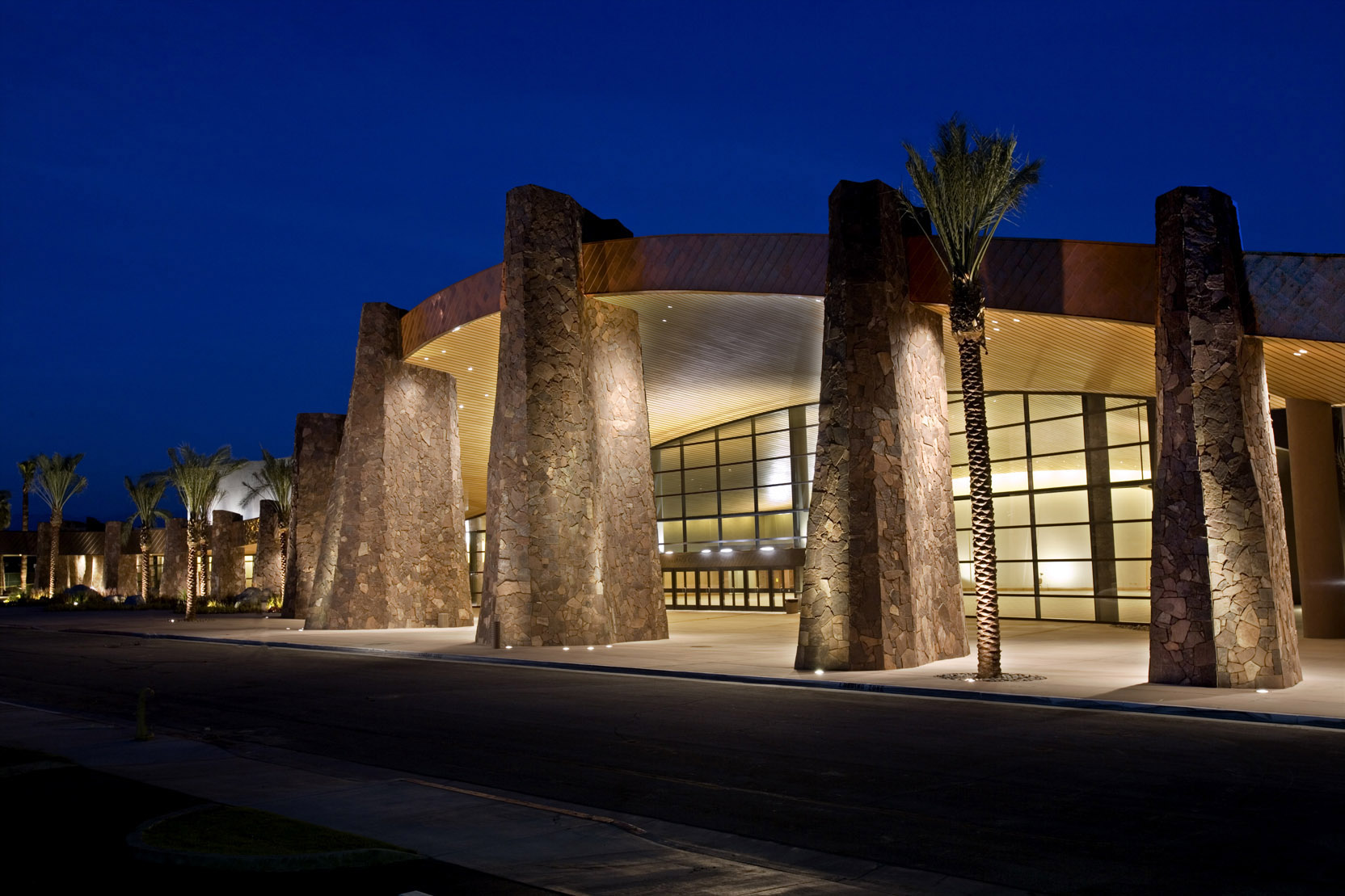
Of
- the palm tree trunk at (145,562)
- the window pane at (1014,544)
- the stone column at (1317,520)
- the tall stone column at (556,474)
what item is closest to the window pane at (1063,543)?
the window pane at (1014,544)

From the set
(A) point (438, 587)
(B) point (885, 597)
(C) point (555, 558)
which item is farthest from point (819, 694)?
(A) point (438, 587)

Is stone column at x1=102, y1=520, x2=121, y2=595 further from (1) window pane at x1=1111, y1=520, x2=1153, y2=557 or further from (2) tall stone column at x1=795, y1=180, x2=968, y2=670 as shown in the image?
(2) tall stone column at x1=795, y1=180, x2=968, y2=670

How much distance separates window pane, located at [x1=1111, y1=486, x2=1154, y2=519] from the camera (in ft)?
102

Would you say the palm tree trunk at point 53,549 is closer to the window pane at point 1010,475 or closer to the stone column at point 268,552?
the stone column at point 268,552

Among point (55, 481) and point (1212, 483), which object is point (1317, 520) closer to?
point (1212, 483)

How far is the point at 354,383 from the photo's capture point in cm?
3569

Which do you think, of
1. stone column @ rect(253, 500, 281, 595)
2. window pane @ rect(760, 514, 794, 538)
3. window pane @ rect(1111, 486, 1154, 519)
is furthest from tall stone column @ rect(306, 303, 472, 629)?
stone column @ rect(253, 500, 281, 595)

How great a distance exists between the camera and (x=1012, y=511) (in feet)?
114

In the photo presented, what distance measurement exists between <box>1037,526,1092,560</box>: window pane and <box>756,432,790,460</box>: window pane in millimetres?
11213

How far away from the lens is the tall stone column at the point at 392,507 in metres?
33.8

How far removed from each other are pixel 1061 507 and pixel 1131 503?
7.59 feet

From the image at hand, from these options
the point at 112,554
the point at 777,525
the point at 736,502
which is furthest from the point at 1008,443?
the point at 112,554

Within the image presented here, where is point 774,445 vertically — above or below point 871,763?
above

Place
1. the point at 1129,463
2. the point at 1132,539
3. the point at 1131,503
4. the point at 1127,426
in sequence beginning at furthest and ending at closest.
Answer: the point at 1127,426, the point at 1129,463, the point at 1131,503, the point at 1132,539
